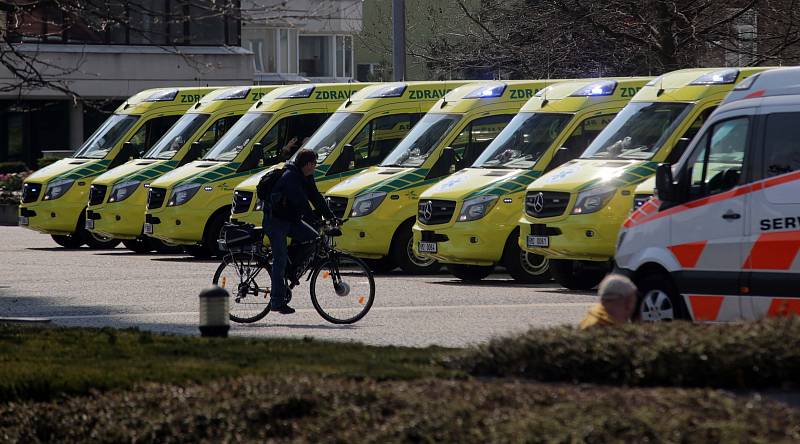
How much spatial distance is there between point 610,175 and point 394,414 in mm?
9858

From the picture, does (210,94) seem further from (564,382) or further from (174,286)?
(564,382)

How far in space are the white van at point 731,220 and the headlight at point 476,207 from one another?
19.4ft

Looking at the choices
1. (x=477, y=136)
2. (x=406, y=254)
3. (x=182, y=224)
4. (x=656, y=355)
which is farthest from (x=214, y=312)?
(x=182, y=224)

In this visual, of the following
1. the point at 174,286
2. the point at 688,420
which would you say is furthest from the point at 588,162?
the point at 688,420

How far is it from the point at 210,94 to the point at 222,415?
18497 millimetres

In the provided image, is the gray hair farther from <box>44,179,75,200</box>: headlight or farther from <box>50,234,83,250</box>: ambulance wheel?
<box>50,234,83,250</box>: ambulance wheel

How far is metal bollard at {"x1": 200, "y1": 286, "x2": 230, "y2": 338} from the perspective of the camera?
10469 mm

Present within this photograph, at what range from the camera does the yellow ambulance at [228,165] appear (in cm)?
2303

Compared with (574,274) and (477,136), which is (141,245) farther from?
(574,274)

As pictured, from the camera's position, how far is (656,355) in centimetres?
790

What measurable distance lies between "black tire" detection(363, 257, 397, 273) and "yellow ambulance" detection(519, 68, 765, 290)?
3.12 meters

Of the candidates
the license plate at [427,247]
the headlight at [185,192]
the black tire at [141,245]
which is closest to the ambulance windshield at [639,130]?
the license plate at [427,247]

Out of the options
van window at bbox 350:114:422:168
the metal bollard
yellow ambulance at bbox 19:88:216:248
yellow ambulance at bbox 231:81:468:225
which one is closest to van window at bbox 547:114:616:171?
yellow ambulance at bbox 231:81:468:225

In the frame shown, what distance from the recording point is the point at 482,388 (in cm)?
774
